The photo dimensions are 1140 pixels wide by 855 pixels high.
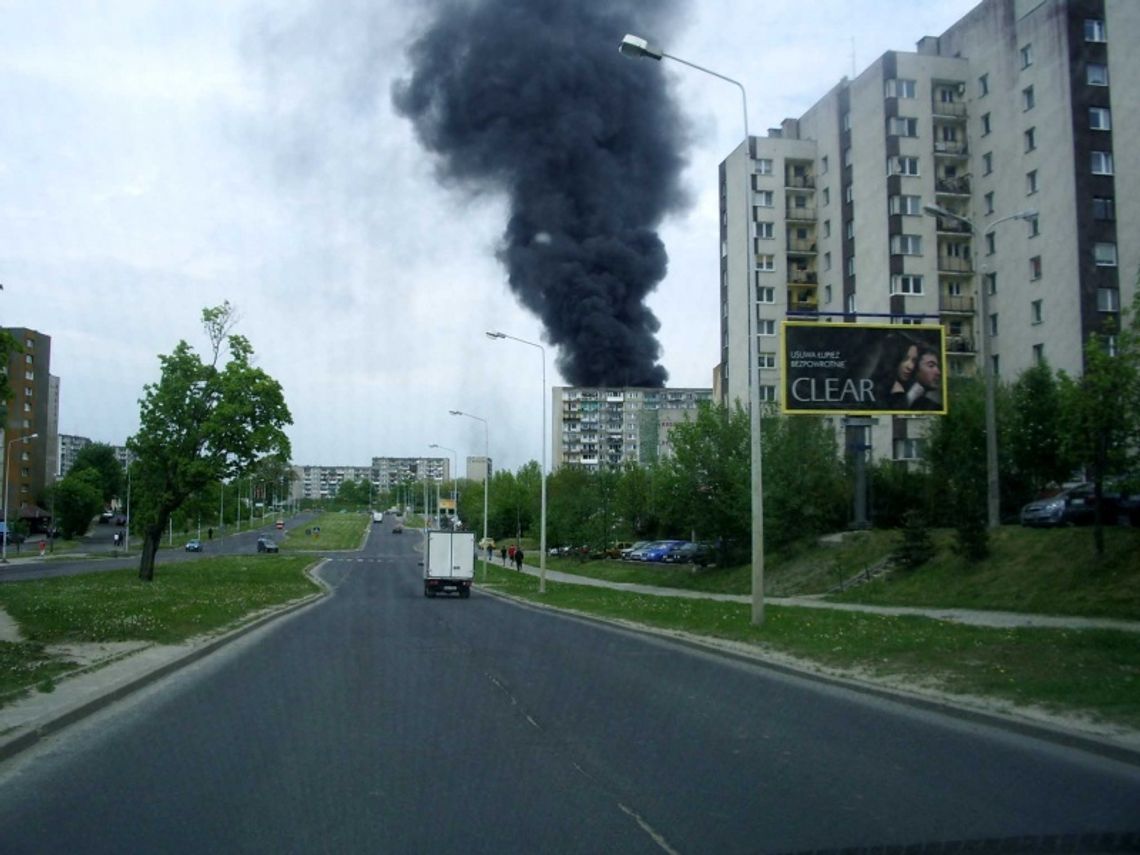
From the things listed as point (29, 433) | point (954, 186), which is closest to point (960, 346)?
point (954, 186)

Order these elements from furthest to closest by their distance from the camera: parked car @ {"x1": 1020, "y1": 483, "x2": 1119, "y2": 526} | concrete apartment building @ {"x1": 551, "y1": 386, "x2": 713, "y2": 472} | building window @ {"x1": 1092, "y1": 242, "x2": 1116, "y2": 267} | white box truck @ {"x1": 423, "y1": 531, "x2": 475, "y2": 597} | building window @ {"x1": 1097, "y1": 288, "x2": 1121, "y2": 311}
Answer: concrete apartment building @ {"x1": 551, "y1": 386, "x2": 713, "y2": 472} → building window @ {"x1": 1092, "y1": 242, "x2": 1116, "y2": 267} → building window @ {"x1": 1097, "y1": 288, "x2": 1121, "y2": 311} → white box truck @ {"x1": 423, "y1": 531, "x2": 475, "y2": 597} → parked car @ {"x1": 1020, "y1": 483, "x2": 1119, "y2": 526}

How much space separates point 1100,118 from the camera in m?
47.7

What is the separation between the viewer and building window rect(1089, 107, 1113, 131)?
156ft

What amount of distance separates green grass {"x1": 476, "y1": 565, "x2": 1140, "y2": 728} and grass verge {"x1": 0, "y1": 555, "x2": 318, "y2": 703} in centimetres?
998

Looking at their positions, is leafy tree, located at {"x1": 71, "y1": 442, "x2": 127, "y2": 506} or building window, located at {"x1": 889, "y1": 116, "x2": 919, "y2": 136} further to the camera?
leafy tree, located at {"x1": 71, "y1": 442, "x2": 127, "y2": 506}

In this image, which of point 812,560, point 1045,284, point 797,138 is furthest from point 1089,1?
point 812,560

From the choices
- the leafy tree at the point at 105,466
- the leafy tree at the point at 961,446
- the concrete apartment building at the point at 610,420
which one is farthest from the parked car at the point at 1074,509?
the leafy tree at the point at 105,466

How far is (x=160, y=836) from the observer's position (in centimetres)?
622

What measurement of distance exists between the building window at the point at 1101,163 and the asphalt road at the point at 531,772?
138ft

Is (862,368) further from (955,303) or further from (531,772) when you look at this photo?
(955,303)

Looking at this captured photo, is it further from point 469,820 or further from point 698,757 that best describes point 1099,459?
point 469,820

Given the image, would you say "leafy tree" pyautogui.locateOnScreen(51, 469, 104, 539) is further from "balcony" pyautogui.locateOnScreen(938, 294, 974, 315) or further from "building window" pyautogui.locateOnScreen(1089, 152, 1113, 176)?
"building window" pyautogui.locateOnScreen(1089, 152, 1113, 176)

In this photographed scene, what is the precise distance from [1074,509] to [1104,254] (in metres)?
20.0

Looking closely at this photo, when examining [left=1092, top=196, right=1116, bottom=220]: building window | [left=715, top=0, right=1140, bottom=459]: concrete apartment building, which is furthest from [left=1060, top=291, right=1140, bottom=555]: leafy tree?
[left=1092, top=196, right=1116, bottom=220]: building window
